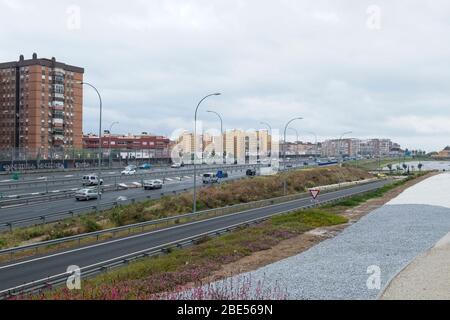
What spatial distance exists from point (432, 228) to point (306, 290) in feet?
54.3

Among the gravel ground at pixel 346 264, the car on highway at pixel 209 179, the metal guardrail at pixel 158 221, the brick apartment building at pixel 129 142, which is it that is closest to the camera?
the gravel ground at pixel 346 264

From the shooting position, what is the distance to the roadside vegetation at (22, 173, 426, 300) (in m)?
12.6

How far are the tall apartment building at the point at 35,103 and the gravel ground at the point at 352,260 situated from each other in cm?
8897

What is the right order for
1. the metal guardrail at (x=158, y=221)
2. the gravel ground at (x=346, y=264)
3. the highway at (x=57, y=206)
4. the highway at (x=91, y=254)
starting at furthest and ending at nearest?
the highway at (x=57, y=206), the metal guardrail at (x=158, y=221), the highway at (x=91, y=254), the gravel ground at (x=346, y=264)

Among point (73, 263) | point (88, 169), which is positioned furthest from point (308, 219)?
point (88, 169)

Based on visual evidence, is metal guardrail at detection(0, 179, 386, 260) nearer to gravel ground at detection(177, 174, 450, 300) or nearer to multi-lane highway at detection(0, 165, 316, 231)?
multi-lane highway at detection(0, 165, 316, 231)

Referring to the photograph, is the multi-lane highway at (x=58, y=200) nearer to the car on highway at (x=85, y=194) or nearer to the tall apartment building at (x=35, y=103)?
the car on highway at (x=85, y=194)

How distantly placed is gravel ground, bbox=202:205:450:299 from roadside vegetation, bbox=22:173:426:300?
1406 mm

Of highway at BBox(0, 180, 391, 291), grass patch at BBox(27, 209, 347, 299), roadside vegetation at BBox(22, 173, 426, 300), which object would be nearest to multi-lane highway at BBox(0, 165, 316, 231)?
highway at BBox(0, 180, 391, 291)

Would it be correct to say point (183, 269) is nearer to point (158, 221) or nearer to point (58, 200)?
point (158, 221)

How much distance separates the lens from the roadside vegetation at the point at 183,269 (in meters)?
12.6

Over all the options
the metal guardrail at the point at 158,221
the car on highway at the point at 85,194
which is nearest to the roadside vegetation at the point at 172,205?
the metal guardrail at the point at 158,221

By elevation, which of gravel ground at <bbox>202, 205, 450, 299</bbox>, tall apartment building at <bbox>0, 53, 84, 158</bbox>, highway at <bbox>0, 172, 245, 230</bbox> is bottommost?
highway at <bbox>0, 172, 245, 230</bbox>
